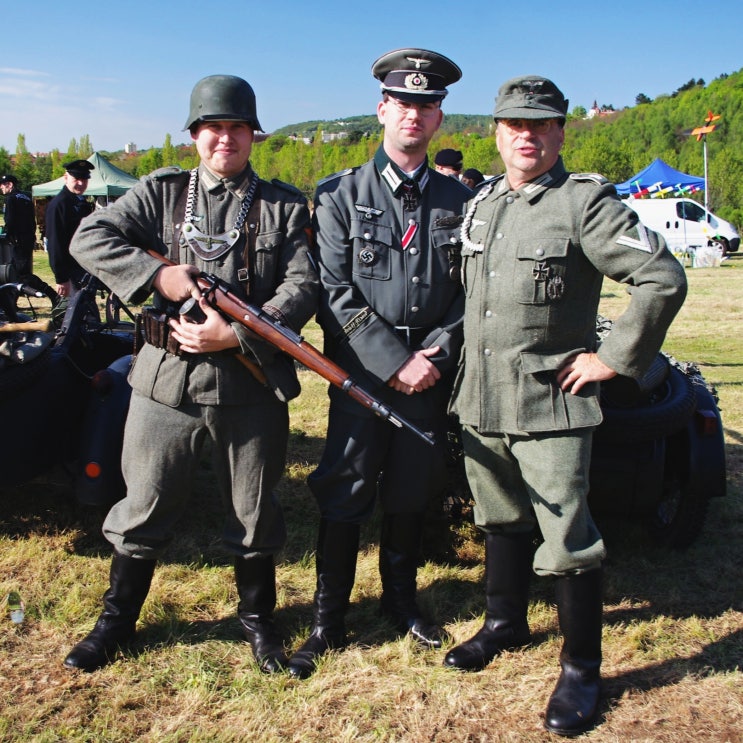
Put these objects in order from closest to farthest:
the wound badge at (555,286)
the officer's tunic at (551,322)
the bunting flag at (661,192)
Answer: the officer's tunic at (551,322), the wound badge at (555,286), the bunting flag at (661,192)

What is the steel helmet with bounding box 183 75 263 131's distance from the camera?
2588 mm

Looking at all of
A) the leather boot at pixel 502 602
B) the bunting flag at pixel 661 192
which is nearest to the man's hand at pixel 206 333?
the leather boot at pixel 502 602

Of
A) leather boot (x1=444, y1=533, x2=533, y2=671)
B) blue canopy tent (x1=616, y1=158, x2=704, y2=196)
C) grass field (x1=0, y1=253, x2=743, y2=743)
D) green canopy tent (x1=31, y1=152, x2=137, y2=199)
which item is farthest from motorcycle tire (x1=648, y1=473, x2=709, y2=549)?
green canopy tent (x1=31, y1=152, x2=137, y2=199)

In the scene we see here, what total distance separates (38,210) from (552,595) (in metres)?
34.8

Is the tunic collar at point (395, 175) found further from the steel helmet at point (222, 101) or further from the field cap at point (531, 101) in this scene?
the steel helmet at point (222, 101)

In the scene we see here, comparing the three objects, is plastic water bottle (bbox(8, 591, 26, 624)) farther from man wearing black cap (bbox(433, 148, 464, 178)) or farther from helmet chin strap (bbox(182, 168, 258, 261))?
man wearing black cap (bbox(433, 148, 464, 178))

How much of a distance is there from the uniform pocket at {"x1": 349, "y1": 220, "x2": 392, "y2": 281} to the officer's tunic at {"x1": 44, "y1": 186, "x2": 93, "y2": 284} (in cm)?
559

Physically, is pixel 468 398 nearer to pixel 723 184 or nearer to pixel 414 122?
pixel 414 122

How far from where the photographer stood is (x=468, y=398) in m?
2.75

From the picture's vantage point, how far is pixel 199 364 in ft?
8.76

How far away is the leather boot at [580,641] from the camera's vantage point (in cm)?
261

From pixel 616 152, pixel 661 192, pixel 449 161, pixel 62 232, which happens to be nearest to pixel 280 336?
pixel 62 232

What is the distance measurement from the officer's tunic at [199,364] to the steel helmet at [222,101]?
22 centimetres

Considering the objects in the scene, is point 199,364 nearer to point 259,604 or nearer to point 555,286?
point 259,604
